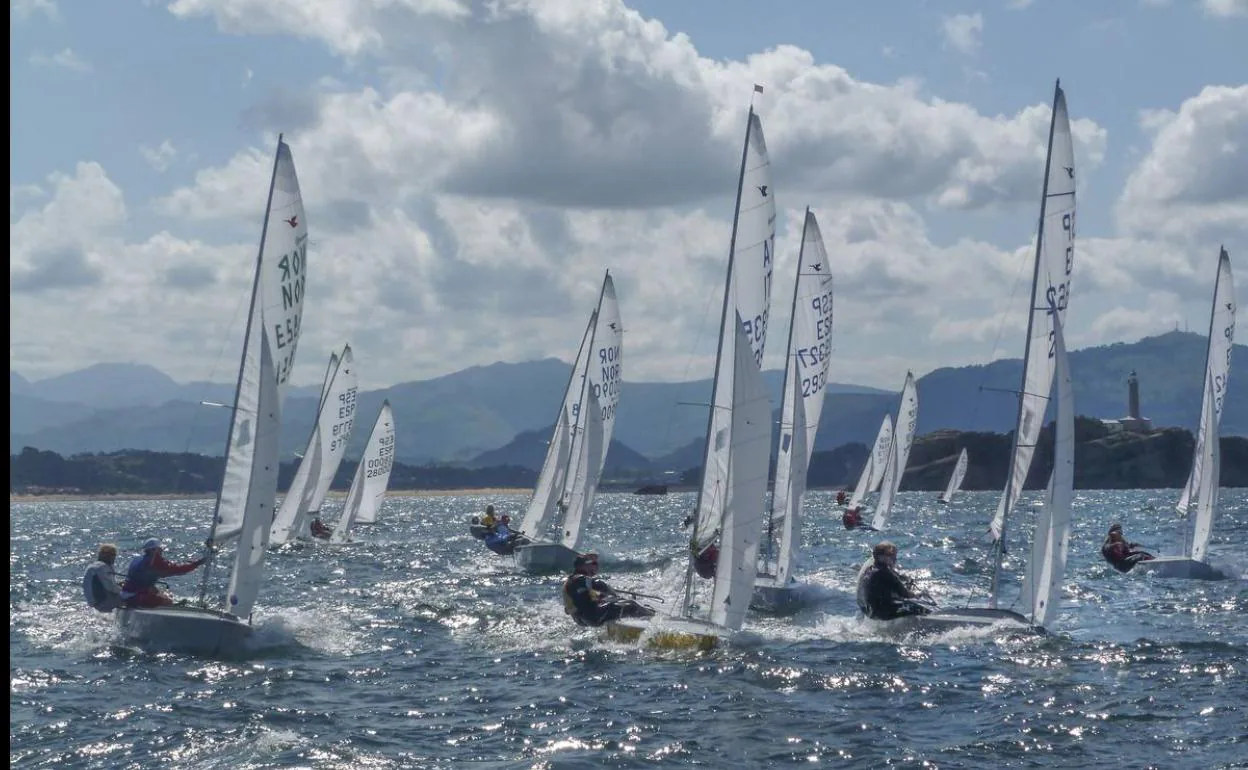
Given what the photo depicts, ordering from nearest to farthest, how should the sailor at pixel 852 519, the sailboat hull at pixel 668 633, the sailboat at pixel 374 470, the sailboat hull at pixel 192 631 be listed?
the sailboat hull at pixel 192 631 < the sailboat hull at pixel 668 633 < the sailboat at pixel 374 470 < the sailor at pixel 852 519

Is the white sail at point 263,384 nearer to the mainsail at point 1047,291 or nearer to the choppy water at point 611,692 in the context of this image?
the choppy water at point 611,692

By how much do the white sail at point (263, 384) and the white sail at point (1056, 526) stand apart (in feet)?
32.8

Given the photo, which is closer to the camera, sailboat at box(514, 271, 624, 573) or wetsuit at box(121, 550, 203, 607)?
wetsuit at box(121, 550, 203, 607)

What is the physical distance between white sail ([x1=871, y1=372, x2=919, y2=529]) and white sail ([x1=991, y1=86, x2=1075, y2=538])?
25.4 meters

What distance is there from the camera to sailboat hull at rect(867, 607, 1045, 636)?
18.2m

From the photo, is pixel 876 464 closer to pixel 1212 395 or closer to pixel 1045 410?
pixel 1212 395

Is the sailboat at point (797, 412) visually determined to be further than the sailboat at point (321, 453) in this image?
No

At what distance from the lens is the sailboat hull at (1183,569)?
27.7 metres

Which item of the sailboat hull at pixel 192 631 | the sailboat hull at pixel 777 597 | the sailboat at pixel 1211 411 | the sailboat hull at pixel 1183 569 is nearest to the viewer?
the sailboat hull at pixel 192 631

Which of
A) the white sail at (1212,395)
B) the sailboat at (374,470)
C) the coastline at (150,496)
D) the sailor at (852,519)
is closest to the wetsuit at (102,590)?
the white sail at (1212,395)

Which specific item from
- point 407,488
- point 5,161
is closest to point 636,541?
point 5,161

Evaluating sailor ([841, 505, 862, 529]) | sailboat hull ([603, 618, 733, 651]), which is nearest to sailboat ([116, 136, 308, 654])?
sailboat hull ([603, 618, 733, 651])

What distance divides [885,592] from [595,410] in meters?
14.3

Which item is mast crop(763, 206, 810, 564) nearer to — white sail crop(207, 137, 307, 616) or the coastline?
white sail crop(207, 137, 307, 616)
